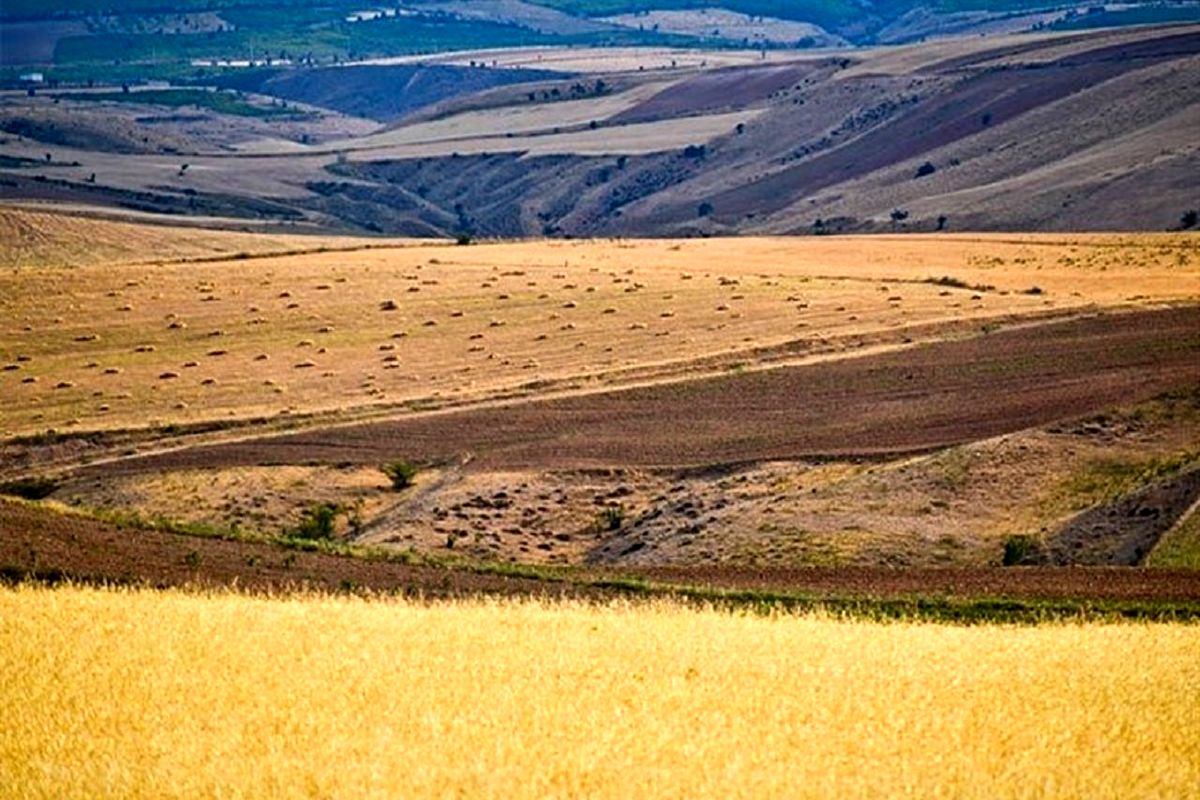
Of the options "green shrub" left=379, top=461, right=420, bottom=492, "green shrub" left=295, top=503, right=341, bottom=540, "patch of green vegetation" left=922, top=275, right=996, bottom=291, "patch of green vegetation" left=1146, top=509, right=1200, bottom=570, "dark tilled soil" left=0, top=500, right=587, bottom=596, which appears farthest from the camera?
"patch of green vegetation" left=922, top=275, right=996, bottom=291

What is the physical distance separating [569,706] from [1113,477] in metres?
32.9

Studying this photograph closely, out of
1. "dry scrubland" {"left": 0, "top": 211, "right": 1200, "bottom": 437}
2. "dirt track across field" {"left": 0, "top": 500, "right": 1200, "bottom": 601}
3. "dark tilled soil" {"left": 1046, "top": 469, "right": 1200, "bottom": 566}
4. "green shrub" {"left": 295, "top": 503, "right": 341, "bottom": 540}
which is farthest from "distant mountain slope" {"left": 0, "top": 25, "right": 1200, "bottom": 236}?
"dirt track across field" {"left": 0, "top": 500, "right": 1200, "bottom": 601}

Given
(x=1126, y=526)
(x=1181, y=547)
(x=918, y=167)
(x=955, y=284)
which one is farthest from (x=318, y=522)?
(x=918, y=167)

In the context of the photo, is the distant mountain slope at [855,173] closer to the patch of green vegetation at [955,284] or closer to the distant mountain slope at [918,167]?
the distant mountain slope at [918,167]

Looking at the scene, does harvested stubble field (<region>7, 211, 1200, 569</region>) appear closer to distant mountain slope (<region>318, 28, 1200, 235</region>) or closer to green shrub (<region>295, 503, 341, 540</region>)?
green shrub (<region>295, 503, 341, 540</region>)

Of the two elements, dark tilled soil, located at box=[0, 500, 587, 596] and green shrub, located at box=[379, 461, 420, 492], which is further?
green shrub, located at box=[379, 461, 420, 492]

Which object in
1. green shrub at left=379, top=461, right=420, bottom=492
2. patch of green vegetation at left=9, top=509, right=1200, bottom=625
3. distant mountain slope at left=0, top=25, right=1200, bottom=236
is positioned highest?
distant mountain slope at left=0, top=25, right=1200, bottom=236

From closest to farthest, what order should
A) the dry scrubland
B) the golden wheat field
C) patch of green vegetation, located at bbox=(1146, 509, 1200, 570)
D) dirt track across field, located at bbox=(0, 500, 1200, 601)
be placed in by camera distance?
the golden wheat field, dirt track across field, located at bbox=(0, 500, 1200, 601), patch of green vegetation, located at bbox=(1146, 509, 1200, 570), the dry scrubland

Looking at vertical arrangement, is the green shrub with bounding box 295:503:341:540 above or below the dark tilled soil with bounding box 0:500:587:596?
below

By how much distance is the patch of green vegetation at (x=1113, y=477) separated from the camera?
4891 centimetres

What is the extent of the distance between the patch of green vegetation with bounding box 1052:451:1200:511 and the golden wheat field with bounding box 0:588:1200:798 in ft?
68.8

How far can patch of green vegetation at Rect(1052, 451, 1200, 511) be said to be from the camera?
48.9 meters

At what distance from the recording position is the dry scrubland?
66438 millimetres

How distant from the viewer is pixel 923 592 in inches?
1478
